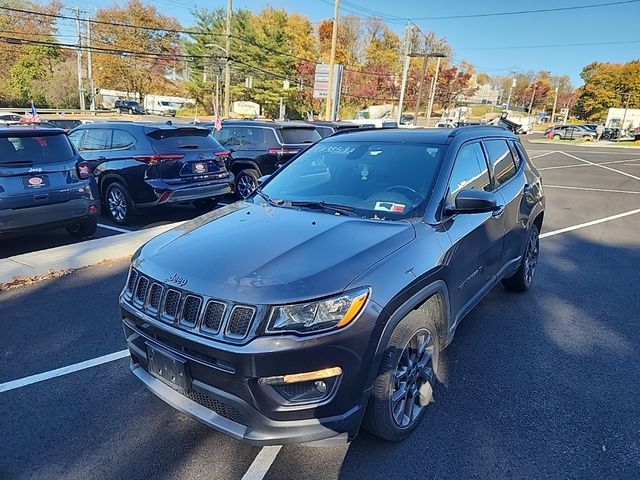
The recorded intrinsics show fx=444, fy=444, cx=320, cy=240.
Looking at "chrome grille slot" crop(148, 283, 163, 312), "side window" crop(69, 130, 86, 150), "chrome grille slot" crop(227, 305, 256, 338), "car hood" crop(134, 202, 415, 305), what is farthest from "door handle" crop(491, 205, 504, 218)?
"side window" crop(69, 130, 86, 150)

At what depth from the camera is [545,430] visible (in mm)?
2748

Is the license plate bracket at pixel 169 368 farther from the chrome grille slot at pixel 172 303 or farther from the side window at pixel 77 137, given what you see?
the side window at pixel 77 137

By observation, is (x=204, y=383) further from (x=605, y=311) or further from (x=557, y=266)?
(x=557, y=266)

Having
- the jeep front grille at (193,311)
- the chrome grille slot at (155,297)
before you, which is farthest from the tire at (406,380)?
the chrome grille slot at (155,297)

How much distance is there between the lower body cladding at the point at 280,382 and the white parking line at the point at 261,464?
1.33 ft

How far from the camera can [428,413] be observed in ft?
9.45

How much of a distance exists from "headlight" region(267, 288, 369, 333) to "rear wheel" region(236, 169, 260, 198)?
815cm

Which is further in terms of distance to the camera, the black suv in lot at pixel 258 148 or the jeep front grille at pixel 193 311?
the black suv in lot at pixel 258 148

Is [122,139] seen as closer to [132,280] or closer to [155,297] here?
[132,280]

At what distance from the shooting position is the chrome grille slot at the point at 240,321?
6.71 feet

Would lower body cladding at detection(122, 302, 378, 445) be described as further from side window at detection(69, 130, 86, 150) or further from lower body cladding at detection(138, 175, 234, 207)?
side window at detection(69, 130, 86, 150)

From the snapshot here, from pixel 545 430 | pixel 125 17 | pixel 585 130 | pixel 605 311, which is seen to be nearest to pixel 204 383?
pixel 545 430

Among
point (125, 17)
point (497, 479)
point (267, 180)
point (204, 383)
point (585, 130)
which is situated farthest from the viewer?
point (125, 17)

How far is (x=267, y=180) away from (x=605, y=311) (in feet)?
12.1
